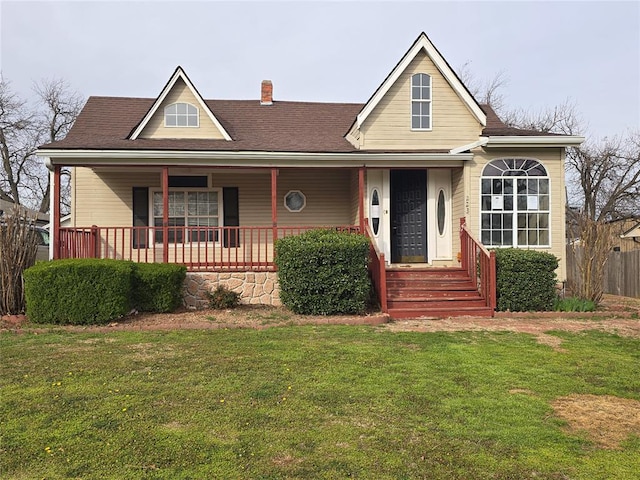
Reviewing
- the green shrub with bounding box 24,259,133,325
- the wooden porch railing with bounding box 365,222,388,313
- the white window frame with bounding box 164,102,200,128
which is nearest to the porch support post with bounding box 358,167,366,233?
the wooden porch railing with bounding box 365,222,388,313

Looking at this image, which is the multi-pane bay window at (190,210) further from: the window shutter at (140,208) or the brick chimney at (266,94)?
the brick chimney at (266,94)

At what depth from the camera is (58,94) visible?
3388 centimetres

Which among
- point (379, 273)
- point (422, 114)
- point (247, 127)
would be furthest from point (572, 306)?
point (247, 127)

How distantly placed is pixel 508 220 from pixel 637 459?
865 cm

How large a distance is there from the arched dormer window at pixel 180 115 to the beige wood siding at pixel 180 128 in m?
0.08

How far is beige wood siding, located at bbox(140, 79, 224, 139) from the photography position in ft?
43.2

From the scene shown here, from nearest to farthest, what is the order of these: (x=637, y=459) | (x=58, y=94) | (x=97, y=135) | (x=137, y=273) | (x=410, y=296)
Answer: (x=637, y=459) < (x=137, y=273) < (x=410, y=296) < (x=97, y=135) < (x=58, y=94)

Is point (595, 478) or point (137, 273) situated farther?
point (137, 273)

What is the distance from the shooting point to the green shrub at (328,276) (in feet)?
31.4

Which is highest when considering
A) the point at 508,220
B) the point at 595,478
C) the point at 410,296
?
the point at 508,220

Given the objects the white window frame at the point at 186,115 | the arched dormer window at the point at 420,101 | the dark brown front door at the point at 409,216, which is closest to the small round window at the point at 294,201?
the dark brown front door at the point at 409,216

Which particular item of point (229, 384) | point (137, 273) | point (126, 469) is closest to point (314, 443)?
point (126, 469)

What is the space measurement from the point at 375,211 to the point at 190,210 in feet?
15.1

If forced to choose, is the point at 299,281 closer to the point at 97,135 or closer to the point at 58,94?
the point at 97,135
